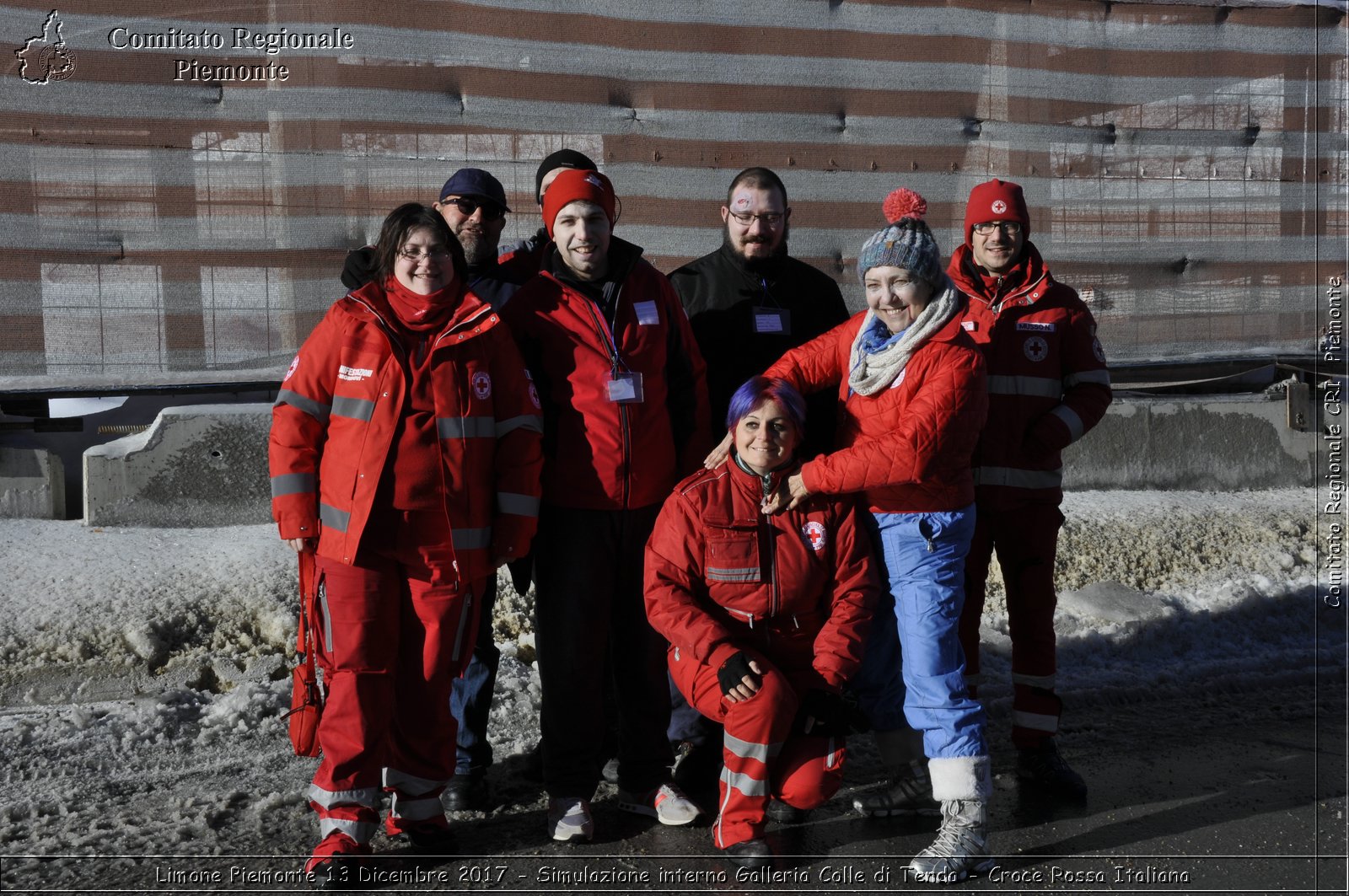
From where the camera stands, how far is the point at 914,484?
3652 millimetres

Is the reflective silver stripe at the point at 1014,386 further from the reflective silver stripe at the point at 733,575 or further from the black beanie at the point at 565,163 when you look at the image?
the black beanie at the point at 565,163

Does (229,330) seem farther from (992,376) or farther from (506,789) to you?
(992,376)

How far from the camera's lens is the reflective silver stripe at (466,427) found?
3477mm

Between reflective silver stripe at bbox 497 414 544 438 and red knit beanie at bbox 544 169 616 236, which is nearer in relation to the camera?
reflective silver stripe at bbox 497 414 544 438

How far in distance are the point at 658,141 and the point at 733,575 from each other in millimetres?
3313

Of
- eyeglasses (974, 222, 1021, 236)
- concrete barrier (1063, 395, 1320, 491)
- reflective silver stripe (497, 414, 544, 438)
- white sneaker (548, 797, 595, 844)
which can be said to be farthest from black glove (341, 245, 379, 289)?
concrete barrier (1063, 395, 1320, 491)

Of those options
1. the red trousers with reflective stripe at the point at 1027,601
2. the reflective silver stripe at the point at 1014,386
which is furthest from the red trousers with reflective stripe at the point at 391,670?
the reflective silver stripe at the point at 1014,386

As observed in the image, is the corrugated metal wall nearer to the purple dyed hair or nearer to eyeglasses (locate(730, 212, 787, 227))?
eyeglasses (locate(730, 212, 787, 227))

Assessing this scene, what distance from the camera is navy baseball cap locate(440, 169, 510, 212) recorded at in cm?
419

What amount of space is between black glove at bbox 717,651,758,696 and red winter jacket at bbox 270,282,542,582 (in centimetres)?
73

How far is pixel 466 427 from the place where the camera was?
3.52 meters

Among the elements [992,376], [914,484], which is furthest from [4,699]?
[992,376]

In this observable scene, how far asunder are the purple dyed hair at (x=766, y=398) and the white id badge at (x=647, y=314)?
38 centimetres

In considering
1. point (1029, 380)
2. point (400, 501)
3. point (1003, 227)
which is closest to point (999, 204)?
point (1003, 227)
